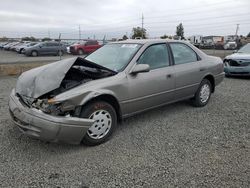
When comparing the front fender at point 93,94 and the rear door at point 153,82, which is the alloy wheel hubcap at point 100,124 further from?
the rear door at point 153,82

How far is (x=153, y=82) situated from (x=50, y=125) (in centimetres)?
192

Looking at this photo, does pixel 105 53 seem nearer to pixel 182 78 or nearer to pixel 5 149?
pixel 182 78

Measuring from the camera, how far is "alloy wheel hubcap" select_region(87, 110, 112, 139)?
11.5 feet

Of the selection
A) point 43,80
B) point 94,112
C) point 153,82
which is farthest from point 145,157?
point 43,80

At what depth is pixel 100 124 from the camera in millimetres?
3592

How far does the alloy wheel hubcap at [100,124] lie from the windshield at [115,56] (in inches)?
30.6

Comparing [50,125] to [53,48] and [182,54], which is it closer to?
[182,54]

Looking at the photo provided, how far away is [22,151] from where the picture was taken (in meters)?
3.39

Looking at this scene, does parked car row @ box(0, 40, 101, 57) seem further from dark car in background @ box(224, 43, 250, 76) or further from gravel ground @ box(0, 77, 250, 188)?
gravel ground @ box(0, 77, 250, 188)

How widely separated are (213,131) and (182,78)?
119 cm

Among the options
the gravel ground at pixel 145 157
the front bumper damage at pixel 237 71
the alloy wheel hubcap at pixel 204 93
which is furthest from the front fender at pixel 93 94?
the front bumper damage at pixel 237 71

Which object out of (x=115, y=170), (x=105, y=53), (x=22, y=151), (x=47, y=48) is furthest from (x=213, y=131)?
(x=47, y=48)

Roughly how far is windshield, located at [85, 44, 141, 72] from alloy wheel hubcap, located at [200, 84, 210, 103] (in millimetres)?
1971

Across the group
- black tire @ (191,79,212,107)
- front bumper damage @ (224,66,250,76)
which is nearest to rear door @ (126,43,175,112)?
black tire @ (191,79,212,107)
